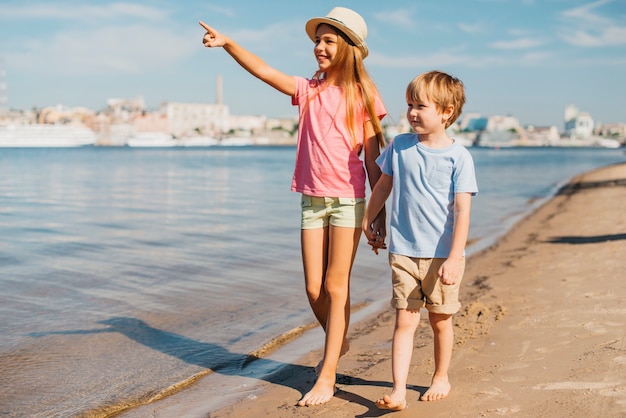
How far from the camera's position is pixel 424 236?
280cm

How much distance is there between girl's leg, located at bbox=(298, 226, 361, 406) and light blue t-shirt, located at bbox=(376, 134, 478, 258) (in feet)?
1.12

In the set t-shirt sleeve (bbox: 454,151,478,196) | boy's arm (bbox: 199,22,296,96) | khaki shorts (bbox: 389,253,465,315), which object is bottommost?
khaki shorts (bbox: 389,253,465,315)

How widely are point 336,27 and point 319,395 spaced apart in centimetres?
174

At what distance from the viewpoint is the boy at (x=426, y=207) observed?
2740 millimetres

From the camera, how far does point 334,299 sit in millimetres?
3191

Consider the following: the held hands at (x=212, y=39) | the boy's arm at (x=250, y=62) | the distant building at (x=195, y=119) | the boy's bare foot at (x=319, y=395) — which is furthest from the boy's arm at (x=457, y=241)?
the distant building at (x=195, y=119)

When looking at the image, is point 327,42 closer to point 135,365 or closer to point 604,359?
point 604,359

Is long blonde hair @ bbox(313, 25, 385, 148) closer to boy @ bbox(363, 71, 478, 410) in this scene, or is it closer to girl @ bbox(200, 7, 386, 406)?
girl @ bbox(200, 7, 386, 406)

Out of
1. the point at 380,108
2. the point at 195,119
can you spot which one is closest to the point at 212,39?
the point at 380,108

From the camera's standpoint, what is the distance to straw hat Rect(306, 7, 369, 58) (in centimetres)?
298

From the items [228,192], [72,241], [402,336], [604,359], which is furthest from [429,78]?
[228,192]

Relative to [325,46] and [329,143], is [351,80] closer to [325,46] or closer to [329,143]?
[325,46]

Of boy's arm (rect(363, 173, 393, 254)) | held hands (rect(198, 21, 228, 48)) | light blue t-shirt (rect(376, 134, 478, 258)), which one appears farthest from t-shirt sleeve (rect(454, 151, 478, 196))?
held hands (rect(198, 21, 228, 48))

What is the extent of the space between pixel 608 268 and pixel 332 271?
3.87 metres
